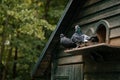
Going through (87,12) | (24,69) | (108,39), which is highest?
(87,12)

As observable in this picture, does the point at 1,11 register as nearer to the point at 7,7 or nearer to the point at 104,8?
the point at 7,7

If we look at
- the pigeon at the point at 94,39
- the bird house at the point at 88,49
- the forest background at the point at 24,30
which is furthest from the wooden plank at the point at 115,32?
the forest background at the point at 24,30

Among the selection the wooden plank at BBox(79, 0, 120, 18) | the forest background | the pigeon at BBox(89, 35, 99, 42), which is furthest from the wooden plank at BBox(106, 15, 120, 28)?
the forest background

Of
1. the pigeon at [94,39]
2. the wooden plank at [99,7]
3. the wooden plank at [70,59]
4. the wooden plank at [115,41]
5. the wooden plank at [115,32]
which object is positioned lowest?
the wooden plank at [70,59]

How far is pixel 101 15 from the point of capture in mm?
6973

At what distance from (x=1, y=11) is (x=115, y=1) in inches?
282

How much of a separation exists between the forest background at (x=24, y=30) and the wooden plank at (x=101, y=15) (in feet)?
15.9

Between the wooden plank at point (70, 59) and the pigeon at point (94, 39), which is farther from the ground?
the pigeon at point (94, 39)

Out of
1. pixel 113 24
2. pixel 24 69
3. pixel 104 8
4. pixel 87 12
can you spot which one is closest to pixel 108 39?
pixel 113 24

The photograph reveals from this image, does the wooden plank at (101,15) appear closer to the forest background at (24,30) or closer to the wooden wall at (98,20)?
the wooden wall at (98,20)

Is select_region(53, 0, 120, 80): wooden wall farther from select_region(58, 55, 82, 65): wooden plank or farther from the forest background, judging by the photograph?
the forest background

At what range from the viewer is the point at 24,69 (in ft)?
57.4

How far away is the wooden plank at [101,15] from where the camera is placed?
21.2 feet

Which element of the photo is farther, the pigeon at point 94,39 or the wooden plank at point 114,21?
the pigeon at point 94,39
